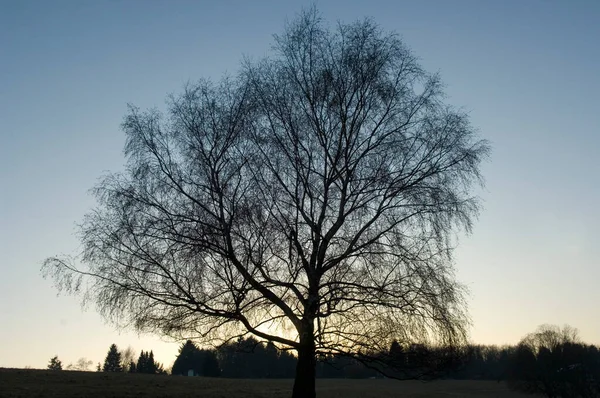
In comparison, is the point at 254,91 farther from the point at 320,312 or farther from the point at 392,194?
the point at 320,312

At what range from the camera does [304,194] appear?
1595 cm

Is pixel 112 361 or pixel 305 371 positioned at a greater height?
pixel 112 361

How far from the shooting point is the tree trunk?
48.5ft

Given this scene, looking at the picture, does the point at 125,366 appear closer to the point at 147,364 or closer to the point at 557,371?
the point at 147,364

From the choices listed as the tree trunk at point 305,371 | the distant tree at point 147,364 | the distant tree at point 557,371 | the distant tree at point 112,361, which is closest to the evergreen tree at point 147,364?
the distant tree at point 147,364

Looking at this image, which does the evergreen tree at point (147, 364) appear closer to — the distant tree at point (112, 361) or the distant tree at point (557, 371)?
the distant tree at point (112, 361)

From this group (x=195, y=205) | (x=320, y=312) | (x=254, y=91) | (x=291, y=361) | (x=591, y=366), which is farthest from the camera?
(x=291, y=361)

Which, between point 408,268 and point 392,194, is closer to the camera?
point 408,268

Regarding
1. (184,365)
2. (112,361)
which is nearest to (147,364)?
(184,365)

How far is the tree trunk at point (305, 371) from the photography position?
14.8 m

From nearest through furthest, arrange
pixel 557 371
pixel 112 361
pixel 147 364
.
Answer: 1. pixel 557 371
2. pixel 147 364
3. pixel 112 361

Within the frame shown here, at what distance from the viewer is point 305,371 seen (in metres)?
14.9

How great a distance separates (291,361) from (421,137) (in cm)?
8122

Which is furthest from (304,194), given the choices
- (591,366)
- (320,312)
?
(591,366)
